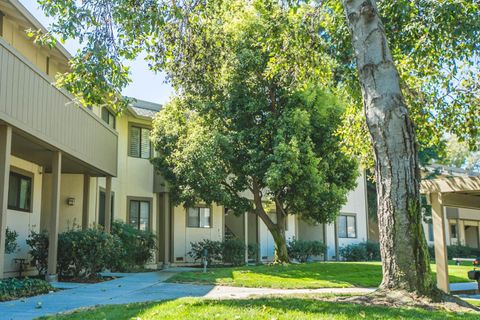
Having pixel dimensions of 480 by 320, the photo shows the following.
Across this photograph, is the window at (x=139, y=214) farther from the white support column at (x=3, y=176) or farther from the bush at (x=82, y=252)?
the white support column at (x=3, y=176)

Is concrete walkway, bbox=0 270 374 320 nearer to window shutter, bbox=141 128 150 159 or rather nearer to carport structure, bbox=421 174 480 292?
carport structure, bbox=421 174 480 292

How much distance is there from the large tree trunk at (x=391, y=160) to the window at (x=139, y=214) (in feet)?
47.7

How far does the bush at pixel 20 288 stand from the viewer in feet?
29.9

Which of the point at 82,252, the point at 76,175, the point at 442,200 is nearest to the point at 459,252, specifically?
the point at 442,200

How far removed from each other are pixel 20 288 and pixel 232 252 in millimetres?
13217

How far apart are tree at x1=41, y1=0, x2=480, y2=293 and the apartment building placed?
1.75 m

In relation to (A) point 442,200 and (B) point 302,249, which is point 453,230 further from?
(A) point 442,200

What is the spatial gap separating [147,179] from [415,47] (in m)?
13.6

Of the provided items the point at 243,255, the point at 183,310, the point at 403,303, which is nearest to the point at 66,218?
the point at 243,255

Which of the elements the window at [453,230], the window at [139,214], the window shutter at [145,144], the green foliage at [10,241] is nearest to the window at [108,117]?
the window shutter at [145,144]

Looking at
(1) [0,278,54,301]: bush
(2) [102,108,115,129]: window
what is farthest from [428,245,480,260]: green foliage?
(1) [0,278,54,301]: bush

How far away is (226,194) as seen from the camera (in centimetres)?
1833

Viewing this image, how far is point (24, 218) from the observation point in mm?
14484

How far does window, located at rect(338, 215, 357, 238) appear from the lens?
2867cm
